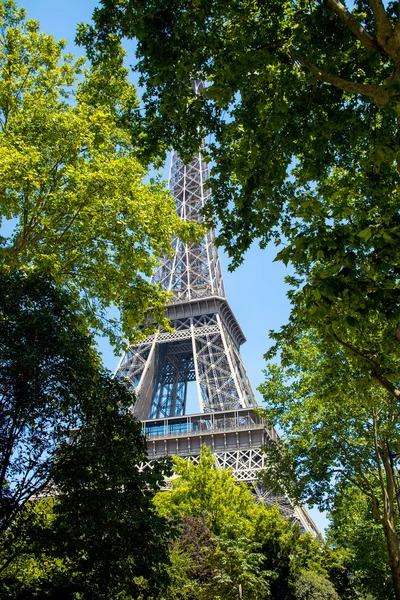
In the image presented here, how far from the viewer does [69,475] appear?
7.09m

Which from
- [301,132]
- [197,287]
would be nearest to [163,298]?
[301,132]

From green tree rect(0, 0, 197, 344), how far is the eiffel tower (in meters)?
13.9

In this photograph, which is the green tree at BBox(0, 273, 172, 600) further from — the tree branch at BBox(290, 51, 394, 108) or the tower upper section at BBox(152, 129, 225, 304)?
the tower upper section at BBox(152, 129, 225, 304)

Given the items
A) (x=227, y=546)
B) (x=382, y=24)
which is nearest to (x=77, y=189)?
(x=382, y=24)

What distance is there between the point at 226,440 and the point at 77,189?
24284mm

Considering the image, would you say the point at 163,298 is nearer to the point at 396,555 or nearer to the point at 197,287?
the point at 396,555

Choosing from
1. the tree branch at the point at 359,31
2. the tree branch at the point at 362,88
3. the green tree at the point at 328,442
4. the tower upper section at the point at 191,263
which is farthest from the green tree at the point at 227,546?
the tower upper section at the point at 191,263

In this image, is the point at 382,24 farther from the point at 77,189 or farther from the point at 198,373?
the point at 198,373

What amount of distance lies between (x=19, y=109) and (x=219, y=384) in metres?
27.8

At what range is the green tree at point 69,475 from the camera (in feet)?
22.6

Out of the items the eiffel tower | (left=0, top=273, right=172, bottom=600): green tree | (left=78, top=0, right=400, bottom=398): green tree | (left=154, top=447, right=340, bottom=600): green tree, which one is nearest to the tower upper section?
the eiffel tower

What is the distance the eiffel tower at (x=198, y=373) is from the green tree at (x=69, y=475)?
1850 cm

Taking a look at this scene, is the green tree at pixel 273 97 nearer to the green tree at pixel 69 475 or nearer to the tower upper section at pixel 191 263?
the green tree at pixel 69 475

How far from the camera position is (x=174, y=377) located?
4925 cm
